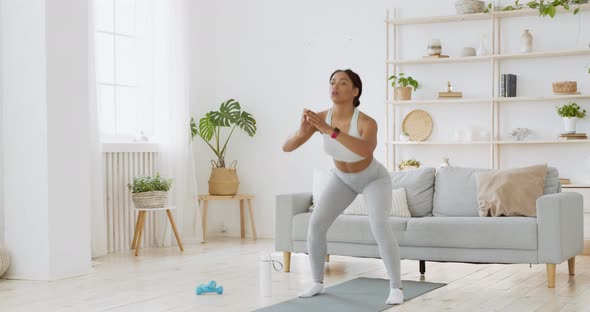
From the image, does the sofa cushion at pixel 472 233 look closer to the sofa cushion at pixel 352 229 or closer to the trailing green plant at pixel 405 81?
the sofa cushion at pixel 352 229

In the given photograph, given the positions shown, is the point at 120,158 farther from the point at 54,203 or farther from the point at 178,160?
the point at 54,203

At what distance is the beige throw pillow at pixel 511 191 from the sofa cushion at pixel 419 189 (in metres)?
0.40

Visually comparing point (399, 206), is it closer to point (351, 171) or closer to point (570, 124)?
point (351, 171)

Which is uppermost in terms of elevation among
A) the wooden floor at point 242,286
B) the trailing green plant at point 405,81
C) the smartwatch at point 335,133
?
the trailing green plant at point 405,81

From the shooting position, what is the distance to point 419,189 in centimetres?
591

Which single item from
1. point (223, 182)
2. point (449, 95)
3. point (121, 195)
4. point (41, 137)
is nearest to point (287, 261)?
point (41, 137)

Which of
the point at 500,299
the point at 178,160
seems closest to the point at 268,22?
the point at 178,160

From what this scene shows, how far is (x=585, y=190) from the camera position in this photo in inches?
268

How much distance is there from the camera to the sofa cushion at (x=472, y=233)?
5.04 m

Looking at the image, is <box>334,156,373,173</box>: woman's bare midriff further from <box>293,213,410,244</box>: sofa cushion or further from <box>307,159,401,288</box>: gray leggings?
<box>293,213,410,244</box>: sofa cushion

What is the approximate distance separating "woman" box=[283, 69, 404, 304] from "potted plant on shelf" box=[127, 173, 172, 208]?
8.69ft

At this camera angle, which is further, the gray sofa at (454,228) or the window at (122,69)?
the window at (122,69)

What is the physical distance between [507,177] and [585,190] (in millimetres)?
1604

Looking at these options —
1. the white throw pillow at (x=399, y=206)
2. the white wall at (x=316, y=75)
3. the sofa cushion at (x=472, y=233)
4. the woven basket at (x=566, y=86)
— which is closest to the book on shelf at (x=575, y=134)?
the white wall at (x=316, y=75)
